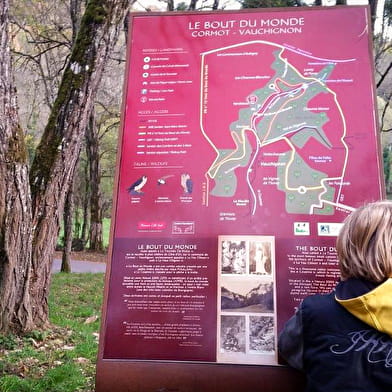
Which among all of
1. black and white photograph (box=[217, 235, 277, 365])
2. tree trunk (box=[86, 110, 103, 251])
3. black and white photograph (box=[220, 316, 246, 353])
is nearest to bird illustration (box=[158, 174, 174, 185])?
black and white photograph (box=[217, 235, 277, 365])

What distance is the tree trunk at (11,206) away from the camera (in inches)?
175

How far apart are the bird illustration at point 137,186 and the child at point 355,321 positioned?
108cm

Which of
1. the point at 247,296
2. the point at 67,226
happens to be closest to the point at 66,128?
the point at 247,296

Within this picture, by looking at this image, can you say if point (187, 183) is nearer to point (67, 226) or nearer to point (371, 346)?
point (371, 346)

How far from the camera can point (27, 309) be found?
17.3 ft

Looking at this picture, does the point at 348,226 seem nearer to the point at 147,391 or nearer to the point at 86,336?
the point at 147,391

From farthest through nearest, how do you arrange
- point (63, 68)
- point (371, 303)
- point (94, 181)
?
point (94, 181) < point (63, 68) < point (371, 303)

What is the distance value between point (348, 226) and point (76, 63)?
365 centimetres

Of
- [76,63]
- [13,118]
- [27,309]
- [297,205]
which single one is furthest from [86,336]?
[297,205]

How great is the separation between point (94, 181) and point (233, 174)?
15.2m

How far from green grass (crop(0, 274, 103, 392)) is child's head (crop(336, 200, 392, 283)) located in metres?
3.36

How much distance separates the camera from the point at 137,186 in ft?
8.35

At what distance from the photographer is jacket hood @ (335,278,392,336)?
176 cm

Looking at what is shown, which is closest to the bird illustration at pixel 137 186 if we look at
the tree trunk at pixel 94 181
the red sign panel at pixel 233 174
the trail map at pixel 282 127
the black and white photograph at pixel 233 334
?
the red sign panel at pixel 233 174
